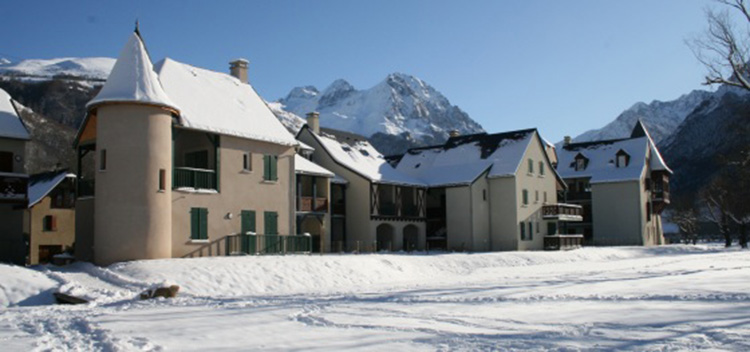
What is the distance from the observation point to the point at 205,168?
30297mm

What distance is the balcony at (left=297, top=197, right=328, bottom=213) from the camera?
3906 centimetres

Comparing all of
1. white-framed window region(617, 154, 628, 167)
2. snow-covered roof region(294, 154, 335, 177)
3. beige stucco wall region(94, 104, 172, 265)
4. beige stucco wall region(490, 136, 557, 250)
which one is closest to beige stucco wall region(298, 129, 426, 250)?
snow-covered roof region(294, 154, 335, 177)

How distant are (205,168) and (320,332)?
61.3 feet

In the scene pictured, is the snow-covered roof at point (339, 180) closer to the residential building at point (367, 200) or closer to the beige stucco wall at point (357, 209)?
the residential building at point (367, 200)

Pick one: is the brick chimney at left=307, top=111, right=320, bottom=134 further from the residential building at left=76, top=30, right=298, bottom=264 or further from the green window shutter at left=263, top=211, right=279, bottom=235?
the green window shutter at left=263, top=211, right=279, bottom=235

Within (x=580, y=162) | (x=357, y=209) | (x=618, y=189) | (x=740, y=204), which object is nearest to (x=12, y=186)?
(x=357, y=209)

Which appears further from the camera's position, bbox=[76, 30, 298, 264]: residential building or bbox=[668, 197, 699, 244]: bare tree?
bbox=[668, 197, 699, 244]: bare tree

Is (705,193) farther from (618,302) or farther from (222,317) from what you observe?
(222,317)

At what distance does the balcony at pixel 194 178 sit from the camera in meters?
28.4

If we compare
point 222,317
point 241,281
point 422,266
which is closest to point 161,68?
point 241,281

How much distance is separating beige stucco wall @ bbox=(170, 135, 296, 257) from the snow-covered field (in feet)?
9.46

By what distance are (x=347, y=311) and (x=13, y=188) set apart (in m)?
17.9

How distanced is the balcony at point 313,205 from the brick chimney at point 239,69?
7.18 meters

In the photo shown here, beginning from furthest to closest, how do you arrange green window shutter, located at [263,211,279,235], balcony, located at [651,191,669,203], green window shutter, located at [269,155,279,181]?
balcony, located at [651,191,669,203] → green window shutter, located at [269,155,279,181] → green window shutter, located at [263,211,279,235]
